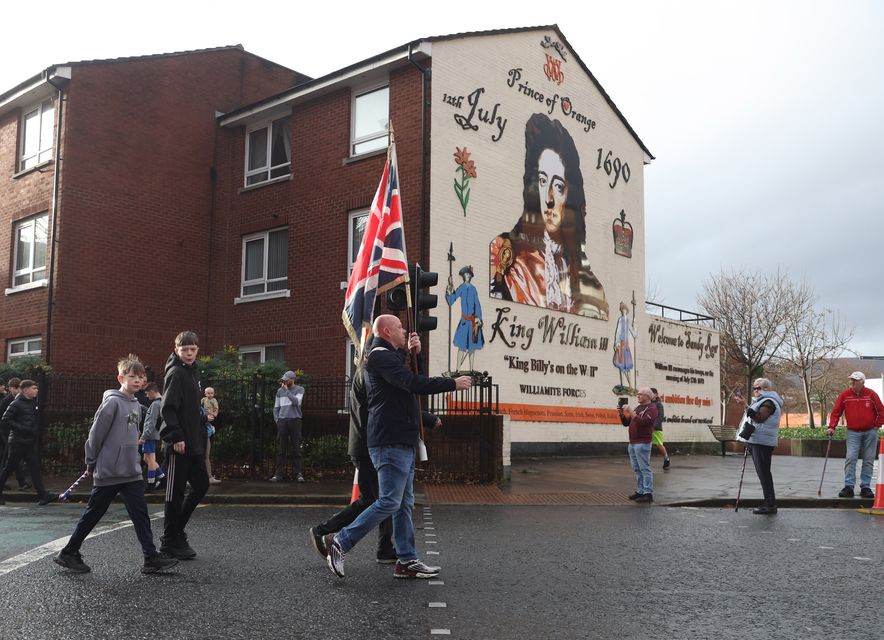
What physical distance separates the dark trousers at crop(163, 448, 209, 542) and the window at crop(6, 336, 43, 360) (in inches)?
559

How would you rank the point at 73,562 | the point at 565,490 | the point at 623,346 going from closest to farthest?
the point at 73,562, the point at 565,490, the point at 623,346

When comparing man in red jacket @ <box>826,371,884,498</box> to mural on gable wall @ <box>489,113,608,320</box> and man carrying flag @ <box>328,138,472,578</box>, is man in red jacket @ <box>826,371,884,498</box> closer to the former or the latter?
man carrying flag @ <box>328,138,472,578</box>

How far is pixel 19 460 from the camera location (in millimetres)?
12078

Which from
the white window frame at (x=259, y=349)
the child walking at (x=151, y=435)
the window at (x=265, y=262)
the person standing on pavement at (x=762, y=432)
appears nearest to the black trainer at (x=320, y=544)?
the child walking at (x=151, y=435)

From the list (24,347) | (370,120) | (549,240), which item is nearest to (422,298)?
(370,120)

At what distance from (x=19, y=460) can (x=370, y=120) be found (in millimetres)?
10549

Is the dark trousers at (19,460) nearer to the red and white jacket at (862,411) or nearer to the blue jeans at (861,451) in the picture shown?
the red and white jacket at (862,411)

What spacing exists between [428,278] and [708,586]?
493 centimetres

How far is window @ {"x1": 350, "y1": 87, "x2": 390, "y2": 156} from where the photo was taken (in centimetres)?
1870

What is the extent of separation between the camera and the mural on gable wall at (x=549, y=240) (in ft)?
63.3

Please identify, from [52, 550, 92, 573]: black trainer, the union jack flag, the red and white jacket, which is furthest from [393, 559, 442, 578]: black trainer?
the red and white jacket

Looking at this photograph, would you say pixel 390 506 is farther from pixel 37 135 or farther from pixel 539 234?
pixel 37 135

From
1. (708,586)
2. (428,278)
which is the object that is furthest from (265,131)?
(708,586)

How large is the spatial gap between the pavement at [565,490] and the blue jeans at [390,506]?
5752 mm
